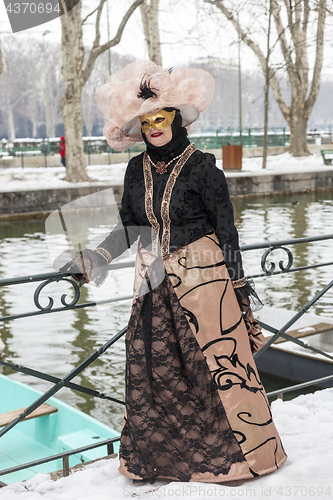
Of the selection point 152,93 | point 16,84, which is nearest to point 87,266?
point 152,93

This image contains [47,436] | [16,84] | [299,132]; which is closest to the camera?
[47,436]

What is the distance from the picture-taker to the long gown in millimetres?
2191

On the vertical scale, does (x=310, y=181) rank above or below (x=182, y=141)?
below

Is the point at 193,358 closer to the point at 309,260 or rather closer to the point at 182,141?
the point at 182,141

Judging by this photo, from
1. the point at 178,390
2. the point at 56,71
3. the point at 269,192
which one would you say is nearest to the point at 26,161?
the point at 269,192

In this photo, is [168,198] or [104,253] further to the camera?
[104,253]

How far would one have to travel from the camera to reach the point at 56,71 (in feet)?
212

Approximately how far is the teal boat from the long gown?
1219mm

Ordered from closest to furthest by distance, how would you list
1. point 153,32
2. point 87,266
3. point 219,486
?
1. point 219,486
2. point 87,266
3. point 153,32

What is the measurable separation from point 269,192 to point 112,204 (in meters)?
14.7

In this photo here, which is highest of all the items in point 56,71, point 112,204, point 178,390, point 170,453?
point 56,71

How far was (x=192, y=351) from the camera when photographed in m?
2.21

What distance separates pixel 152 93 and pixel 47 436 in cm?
232

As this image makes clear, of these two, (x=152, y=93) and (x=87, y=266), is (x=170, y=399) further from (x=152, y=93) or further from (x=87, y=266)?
(x=152, y=93)
